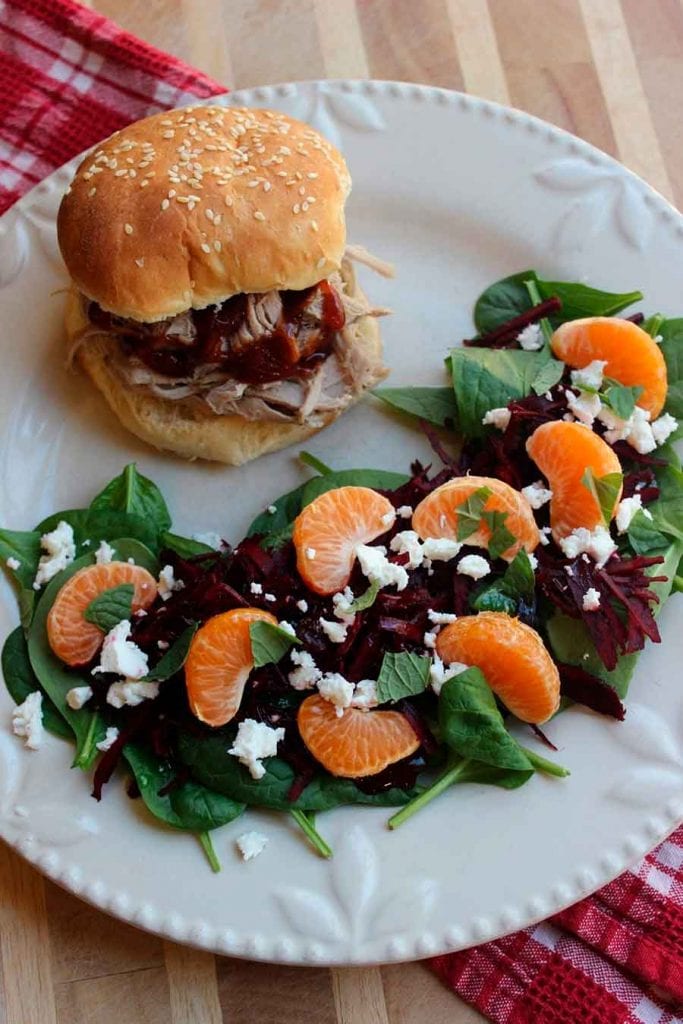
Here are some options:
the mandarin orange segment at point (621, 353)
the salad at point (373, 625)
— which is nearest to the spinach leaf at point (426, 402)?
the salad at point (373, 625)

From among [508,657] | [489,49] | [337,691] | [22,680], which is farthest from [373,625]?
[489,49]

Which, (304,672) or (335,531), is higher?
(335,531)

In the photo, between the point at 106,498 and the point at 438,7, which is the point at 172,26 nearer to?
the point at 438,7

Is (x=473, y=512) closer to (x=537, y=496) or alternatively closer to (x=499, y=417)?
(x=537, y=496)

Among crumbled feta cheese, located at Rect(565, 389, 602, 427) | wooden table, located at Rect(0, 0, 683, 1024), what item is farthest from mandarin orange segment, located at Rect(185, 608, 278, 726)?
wooden table, located at Rect(0, 0, 683, 1024)

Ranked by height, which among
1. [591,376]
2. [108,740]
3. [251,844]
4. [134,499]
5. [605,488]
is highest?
[591,376]

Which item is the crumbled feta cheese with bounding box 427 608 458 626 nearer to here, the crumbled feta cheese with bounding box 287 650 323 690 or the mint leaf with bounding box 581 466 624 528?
the crumbled feta cheese with bounding box 287 650 323 690
